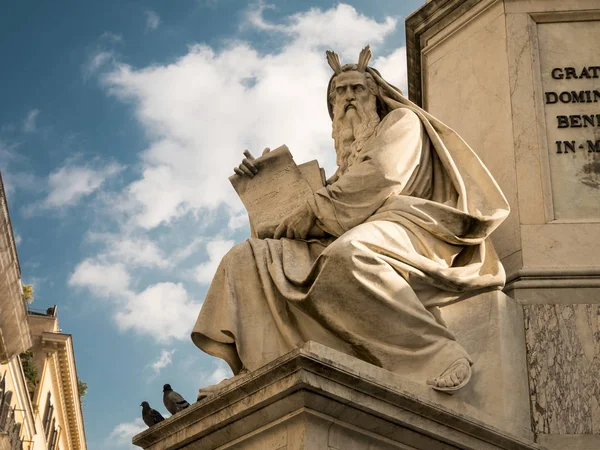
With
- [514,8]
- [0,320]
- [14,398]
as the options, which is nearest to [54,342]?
[14,398]

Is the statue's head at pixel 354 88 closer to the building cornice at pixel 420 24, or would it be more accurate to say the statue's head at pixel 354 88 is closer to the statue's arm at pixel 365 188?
the statue's arm at pixel 365 188

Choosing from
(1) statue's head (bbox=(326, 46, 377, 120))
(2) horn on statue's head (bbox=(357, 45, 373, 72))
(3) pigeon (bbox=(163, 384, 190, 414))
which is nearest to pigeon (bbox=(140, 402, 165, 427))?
(3) pigeon (bbox=(163, 384, 190, 414))

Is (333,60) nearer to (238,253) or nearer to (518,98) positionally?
(518,98)

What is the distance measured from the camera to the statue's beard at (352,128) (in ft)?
27.7

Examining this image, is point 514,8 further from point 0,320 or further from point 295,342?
point 0,320

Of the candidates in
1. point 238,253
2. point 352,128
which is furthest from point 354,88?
point 238,253

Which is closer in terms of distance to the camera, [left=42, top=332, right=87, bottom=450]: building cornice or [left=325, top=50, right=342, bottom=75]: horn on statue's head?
[left=325, top=50, right=342, bottom=75]: horn on statue's head

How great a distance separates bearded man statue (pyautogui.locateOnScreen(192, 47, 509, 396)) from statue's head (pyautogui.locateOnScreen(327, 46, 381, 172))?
18 cm

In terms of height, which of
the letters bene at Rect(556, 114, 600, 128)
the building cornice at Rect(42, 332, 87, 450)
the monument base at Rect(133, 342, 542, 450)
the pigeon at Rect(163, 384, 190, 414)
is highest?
the building cornice at Rect(42, 332, 87, 450)

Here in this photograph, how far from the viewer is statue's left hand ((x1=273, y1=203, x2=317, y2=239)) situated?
7.64 meters

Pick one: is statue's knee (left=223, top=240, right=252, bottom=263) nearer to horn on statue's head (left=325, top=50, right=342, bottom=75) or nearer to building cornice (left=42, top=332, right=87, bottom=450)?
horn on statue's head (left=325, top=50, right=342, bottom=75)

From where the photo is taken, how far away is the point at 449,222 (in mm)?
7348

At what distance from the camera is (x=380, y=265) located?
6801 mm

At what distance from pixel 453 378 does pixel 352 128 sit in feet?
8.73
